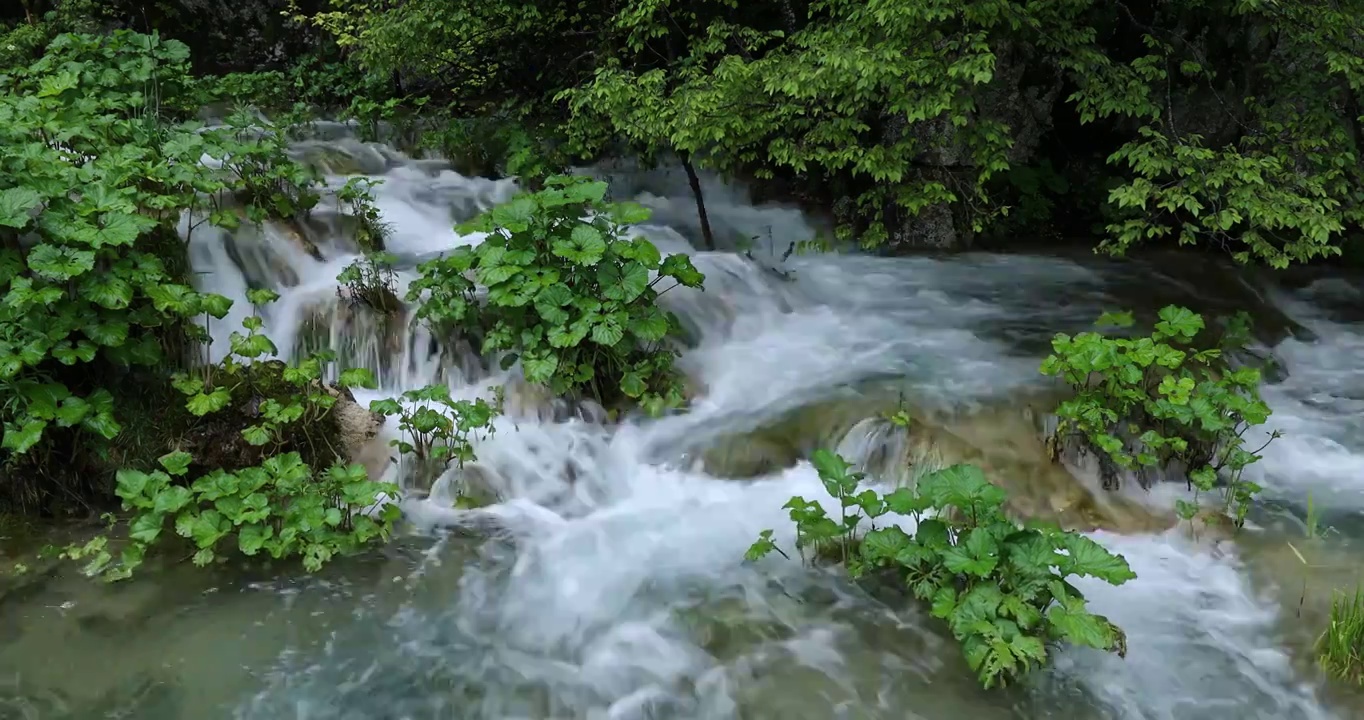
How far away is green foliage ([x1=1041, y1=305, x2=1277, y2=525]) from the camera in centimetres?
480

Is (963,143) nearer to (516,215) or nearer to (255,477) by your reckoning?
(516,215)

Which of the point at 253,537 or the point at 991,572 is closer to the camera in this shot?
the point at 991,572

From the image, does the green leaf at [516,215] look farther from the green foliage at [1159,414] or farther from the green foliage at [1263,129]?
the green foliage at [1263,129]

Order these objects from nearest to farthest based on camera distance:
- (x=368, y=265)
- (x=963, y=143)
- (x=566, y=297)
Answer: (x=566, y=297), (x=368, y=265), (x=963, y=143)

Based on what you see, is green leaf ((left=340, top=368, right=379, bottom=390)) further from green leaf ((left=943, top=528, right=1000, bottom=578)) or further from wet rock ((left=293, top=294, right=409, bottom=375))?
green leaf ((left=943, top=528, right=1000, bottom=578))

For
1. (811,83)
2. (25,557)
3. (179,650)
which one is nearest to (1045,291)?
(811,83)

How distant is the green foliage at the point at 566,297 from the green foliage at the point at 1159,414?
259 centimetres

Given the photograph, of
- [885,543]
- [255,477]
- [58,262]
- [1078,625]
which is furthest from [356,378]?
[1078,625]

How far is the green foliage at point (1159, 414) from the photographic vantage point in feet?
15.8

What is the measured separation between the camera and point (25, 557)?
→ 4.36 meters

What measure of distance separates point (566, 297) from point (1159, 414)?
3.65 metres

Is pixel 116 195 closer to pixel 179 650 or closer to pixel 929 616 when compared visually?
pixel 179 650

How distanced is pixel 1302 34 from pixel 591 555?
21.4ft

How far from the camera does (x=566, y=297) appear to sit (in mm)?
5578
